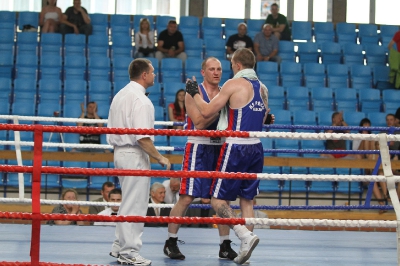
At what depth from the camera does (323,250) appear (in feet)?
17.2

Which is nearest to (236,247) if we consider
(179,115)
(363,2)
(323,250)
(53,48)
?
(323,250)

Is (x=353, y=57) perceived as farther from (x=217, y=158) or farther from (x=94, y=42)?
(x=217, y=158)

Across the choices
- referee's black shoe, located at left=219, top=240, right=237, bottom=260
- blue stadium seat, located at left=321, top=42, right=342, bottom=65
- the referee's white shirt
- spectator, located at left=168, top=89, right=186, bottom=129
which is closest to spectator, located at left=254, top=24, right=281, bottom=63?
blue stadium seat, located at left=321, top=42, right=342, bottom=65

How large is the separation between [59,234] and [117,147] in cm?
162

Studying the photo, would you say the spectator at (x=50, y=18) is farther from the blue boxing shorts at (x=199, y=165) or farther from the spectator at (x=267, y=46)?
the blue boxing shorts at (x=199, y=165)

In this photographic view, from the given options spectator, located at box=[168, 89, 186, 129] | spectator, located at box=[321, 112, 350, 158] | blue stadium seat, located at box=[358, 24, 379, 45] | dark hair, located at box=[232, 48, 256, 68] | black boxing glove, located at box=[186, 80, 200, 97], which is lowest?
spectator, located at box=[321, 112, 350, 158]

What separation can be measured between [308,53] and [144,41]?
3.07 meters

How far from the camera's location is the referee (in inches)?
169

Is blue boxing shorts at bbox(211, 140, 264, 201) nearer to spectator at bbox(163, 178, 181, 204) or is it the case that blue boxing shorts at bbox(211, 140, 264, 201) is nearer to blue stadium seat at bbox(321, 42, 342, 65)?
spectator at bbox(163, 178, 181, 204)

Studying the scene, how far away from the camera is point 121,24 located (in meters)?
12.4

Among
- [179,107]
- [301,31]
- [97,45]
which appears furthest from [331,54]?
[179,107]

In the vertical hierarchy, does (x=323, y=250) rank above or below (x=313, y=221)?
below

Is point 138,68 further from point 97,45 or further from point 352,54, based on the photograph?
point 352,54

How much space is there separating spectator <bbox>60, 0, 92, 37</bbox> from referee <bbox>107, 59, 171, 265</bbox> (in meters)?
7.77
